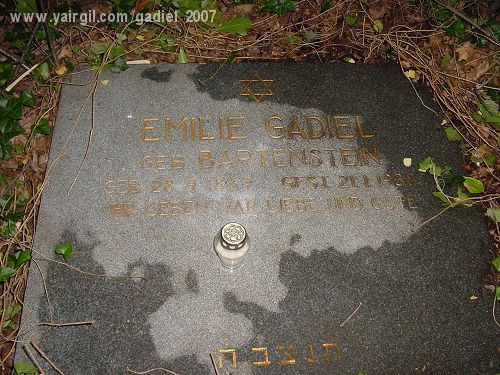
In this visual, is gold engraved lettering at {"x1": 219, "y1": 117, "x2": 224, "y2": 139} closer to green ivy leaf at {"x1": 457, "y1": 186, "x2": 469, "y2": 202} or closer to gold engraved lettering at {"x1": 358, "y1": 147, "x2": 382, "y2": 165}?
gold engraved lettering at {"x1": 358, "y1": 147, "x2": 382, "y2": 165}

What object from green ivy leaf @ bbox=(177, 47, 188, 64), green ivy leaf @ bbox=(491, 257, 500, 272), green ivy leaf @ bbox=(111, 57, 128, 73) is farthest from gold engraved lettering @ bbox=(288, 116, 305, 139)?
green ivy leaf @ bbox=(491, 257, 500, 272)

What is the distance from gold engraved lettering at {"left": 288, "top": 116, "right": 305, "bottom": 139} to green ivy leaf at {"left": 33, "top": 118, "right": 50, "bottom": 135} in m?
1.46

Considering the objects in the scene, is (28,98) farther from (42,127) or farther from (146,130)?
(146,130)

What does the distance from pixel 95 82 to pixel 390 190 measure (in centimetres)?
189

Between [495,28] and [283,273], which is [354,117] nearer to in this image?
[283,273]

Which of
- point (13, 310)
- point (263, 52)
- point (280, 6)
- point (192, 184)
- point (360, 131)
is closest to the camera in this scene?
point (13, 310)

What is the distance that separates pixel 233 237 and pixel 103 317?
0.73 meters

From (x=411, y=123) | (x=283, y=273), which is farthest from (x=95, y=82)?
(x=411, y=123)

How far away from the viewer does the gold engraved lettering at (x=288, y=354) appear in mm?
1681

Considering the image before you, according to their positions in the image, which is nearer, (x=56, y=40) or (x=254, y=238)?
(x=254, y=238)

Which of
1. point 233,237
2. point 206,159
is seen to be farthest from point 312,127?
point 233,237

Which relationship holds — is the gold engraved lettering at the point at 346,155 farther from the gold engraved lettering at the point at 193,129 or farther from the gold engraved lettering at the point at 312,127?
the gold engraved lettering at the point at 193,129

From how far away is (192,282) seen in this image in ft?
5.91

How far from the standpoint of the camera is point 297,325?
1.75 m
